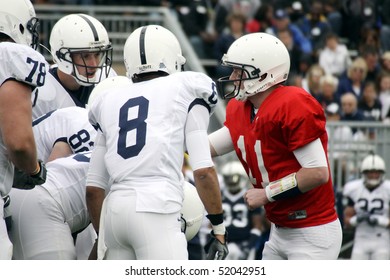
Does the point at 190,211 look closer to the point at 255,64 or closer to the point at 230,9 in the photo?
the point at 255,64

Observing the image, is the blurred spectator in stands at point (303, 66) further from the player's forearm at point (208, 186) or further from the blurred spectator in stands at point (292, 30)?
the player's forearm at point (208, 186)

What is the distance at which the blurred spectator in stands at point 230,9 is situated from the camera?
52.7 feet

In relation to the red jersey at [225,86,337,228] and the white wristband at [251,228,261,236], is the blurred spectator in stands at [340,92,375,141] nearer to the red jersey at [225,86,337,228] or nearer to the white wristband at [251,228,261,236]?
the white wristband at [251,228,261,236]

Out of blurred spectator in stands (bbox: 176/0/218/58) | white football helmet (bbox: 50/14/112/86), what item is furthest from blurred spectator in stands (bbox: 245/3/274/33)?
white football helmet (bbox: 50/14/112/86)

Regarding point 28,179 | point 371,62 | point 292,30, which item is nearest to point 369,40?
point 371,62

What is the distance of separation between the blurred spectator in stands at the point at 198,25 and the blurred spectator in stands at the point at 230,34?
0.25m

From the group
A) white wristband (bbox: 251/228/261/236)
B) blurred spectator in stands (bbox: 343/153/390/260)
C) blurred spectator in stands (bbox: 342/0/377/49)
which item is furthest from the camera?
blurred spectator in stands (bbox: 342/0/377/49)

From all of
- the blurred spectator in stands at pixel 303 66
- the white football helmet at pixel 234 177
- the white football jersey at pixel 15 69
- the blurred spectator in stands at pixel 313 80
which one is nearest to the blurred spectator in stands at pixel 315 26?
the blurred spectator in stands at pixel 303 66

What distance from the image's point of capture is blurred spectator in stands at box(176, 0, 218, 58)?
619 inches

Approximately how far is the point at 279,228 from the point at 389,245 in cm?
599

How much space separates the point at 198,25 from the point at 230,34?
994 millimetres

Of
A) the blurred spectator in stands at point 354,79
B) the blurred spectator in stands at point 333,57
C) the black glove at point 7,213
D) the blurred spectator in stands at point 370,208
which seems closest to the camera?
the black glove at point 7,213

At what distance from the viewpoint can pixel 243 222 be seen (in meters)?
12.6

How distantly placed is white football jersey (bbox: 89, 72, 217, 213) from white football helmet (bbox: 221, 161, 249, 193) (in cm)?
631
